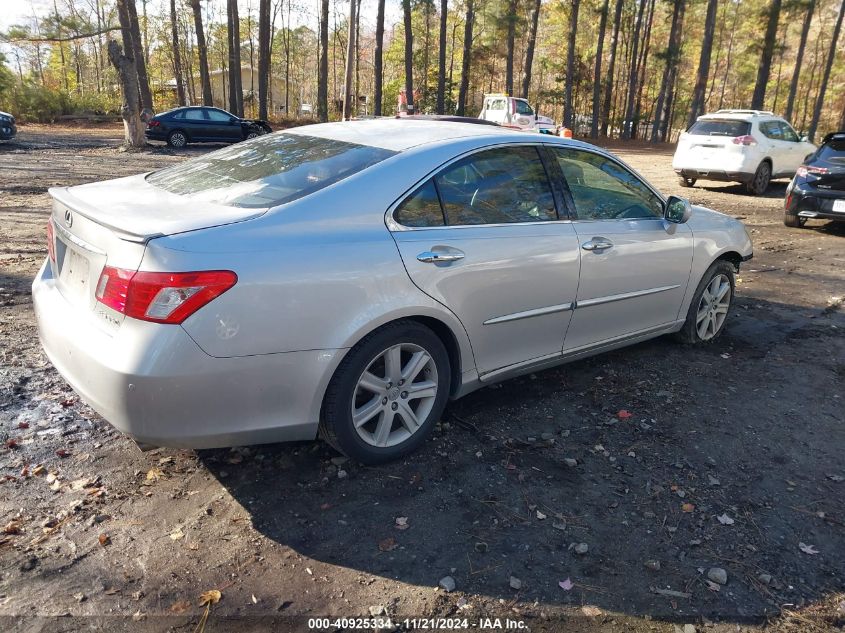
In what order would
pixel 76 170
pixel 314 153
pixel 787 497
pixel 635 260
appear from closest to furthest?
pixel 787 497 < pixel 314 153 < pixel 635 260 < pixel 76 170

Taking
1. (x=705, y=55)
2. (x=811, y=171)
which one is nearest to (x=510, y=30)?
(x=705, y=55)

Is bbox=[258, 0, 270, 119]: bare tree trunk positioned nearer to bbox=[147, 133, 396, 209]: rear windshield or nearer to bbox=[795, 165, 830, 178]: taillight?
bbox=[795, 165, 830, 178]: taillight

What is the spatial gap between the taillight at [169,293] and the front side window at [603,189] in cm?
237

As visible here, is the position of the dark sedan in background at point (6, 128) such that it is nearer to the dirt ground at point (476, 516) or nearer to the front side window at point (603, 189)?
the dirt ground at point (476, 516)

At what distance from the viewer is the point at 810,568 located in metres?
2.80

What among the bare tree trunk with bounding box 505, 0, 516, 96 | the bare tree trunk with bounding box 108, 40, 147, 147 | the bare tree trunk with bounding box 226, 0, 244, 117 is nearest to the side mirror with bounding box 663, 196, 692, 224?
the bare tree trunk with bounding box 108, 40, 147, 147

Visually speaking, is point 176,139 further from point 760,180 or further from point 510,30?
point 510,30

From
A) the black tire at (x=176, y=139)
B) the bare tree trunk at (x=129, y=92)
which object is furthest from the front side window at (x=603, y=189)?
the black tire at (x=176, y=139)

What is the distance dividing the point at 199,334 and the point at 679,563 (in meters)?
2.19

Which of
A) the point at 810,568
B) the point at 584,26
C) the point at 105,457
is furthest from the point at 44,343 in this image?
the point at 584,26

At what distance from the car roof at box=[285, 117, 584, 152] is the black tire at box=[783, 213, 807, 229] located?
8495 mm

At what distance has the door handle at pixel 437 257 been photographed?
3.27 m

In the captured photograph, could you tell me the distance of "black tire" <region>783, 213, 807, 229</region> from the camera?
1109cm

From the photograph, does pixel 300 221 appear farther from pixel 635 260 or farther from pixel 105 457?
pixel 635 260
